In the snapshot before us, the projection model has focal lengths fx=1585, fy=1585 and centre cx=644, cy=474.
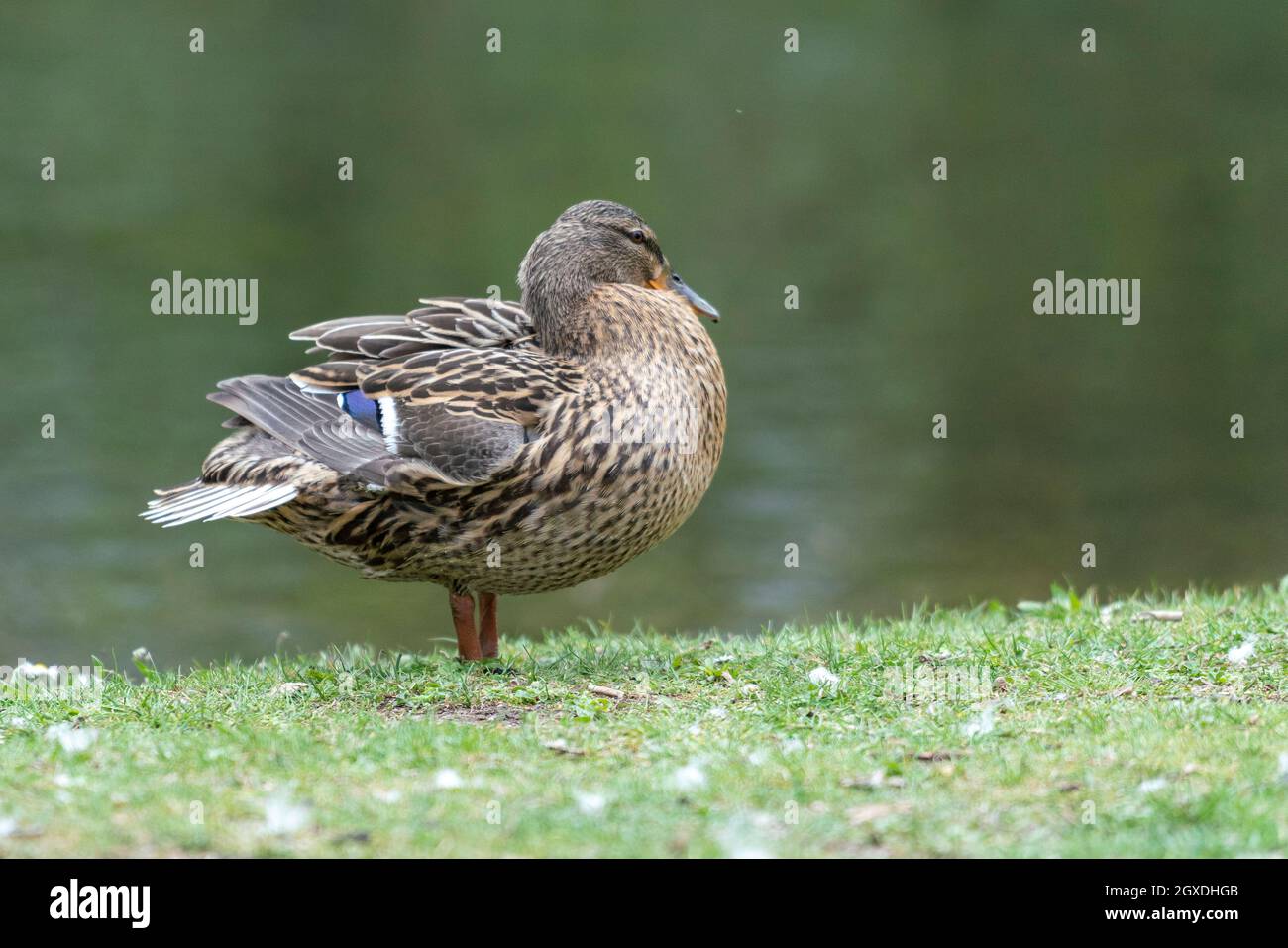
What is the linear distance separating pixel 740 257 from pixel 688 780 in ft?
54.3

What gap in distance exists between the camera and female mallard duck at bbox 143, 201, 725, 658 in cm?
638

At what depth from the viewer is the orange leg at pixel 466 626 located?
22.5ft

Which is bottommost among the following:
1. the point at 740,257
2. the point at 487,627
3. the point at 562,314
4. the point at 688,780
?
the point at 688,780

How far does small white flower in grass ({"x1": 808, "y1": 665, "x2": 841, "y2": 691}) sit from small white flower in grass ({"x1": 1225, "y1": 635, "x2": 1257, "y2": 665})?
1.56 m

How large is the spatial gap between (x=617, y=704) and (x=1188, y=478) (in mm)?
10443

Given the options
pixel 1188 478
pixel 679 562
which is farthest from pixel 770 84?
pixel 679 562

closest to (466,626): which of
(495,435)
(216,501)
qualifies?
(495,435)

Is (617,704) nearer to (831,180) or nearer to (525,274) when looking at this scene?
(525,274)

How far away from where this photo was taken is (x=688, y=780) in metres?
4.86
